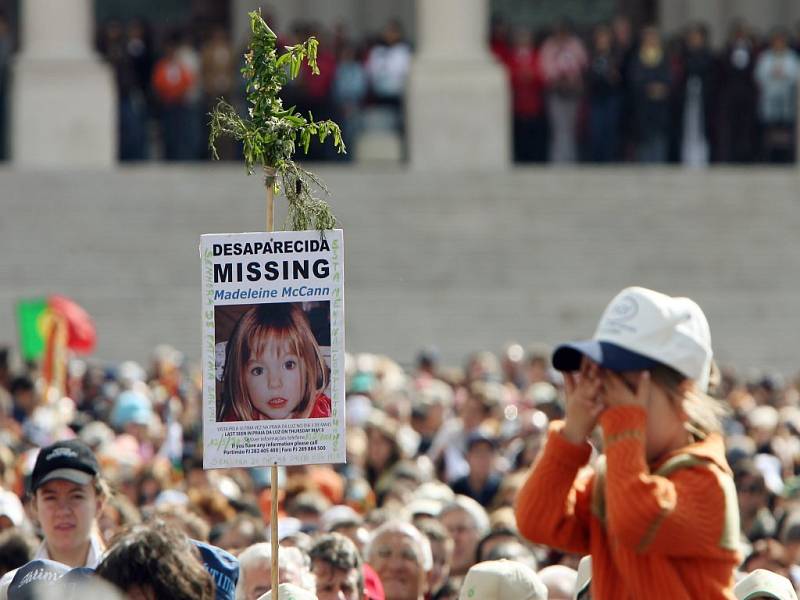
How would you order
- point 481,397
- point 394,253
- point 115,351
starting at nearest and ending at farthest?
point 481,397
point 115,351
point 394,253

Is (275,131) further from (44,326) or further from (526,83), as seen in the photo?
(526,83)

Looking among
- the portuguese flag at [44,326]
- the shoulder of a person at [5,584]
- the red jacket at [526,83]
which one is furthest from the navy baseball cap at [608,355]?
the red jacket at [526,83]

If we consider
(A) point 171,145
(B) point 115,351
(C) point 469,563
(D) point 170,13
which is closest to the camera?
(C) point 469,563

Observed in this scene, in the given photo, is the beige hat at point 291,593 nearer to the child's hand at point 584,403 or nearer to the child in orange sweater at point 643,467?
the child in orange sweater at point 643,467

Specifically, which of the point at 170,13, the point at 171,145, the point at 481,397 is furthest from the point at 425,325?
the point at 170,13

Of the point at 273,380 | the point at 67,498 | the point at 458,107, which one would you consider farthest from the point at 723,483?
the point at 458,107

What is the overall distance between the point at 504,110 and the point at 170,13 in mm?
8119

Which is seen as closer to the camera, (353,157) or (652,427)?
(652,427)

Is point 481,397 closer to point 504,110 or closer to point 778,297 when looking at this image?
point 778,297

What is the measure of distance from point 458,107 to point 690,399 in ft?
71.8

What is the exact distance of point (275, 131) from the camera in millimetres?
5078

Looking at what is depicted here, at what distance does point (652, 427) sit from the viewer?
13.6 feet

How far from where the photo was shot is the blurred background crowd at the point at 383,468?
26.0 ft

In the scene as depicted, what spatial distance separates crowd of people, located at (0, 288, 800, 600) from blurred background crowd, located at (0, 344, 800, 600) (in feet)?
0.05
